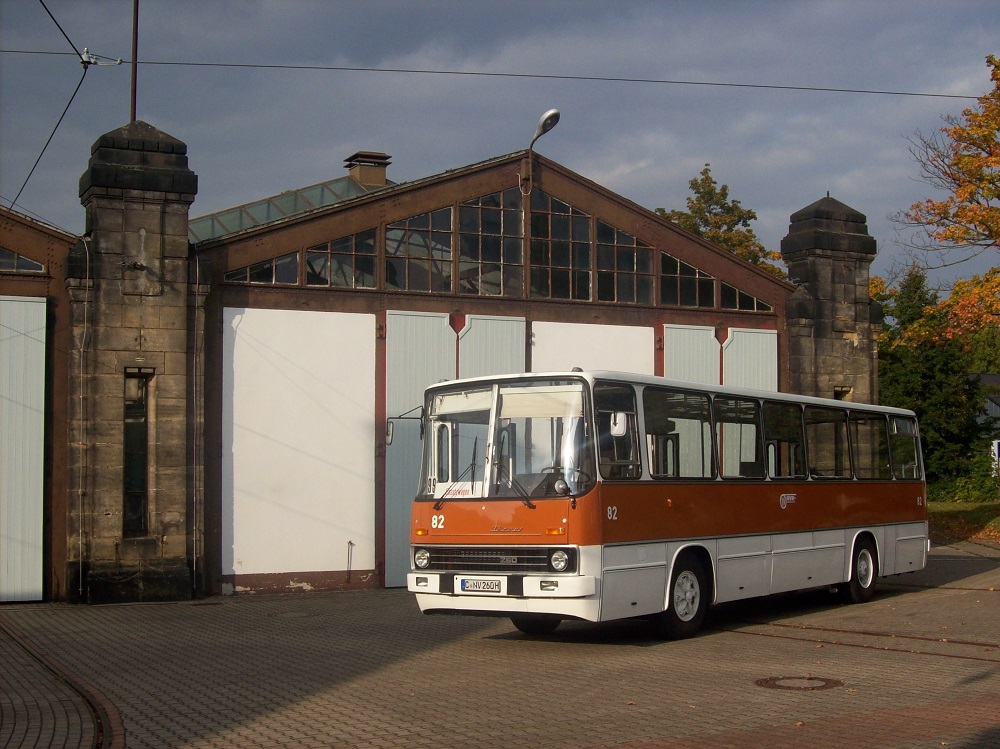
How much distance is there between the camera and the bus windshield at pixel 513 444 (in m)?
12.9

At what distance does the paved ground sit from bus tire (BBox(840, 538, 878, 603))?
575 millimetres

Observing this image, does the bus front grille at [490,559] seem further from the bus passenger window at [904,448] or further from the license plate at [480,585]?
the bus passenger window at [904,448]

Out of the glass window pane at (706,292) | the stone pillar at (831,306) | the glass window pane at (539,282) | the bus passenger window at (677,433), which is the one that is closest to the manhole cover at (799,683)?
the bus passenger window at (677,433)

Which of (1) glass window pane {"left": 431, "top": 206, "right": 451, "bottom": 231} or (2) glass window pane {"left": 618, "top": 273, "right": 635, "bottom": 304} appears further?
(2) glass window pane {"left": 618, "top": 273, "right": 635, "bottom": 304}

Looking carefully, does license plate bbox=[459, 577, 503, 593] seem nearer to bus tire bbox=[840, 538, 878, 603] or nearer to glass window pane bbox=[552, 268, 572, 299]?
bus tire bbox=[840, 538, 878, 603]

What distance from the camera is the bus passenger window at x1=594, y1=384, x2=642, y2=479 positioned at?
1304cm

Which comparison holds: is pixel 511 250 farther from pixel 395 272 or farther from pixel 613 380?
pixel 613 380

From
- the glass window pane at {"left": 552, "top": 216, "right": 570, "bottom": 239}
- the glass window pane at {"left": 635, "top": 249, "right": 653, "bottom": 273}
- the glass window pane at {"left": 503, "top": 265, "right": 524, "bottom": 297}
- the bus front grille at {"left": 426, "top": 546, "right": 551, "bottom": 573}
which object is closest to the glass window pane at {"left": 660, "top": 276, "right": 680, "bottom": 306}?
the glass window pane at {"left": 635, "top": 249, "right": 653, "bottom": 273}

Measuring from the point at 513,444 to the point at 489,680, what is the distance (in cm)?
292

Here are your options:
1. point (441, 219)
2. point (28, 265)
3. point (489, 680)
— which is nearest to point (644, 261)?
point (441, 219)

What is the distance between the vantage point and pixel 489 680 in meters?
11.1

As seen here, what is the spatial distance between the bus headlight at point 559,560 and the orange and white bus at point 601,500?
22 mm

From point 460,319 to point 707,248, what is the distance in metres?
5.66

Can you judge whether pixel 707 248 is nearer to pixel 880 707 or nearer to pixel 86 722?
pixel 880 707
